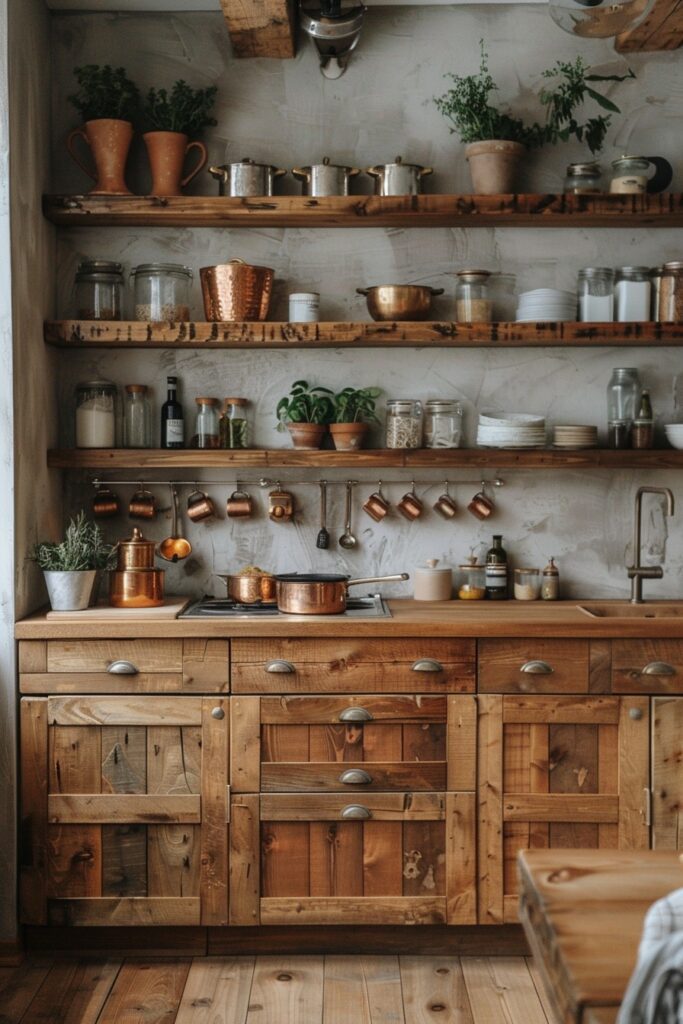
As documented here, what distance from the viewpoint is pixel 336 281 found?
12.0 ft

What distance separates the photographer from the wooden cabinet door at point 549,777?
3045mm

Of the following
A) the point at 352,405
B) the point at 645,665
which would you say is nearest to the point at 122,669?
the point at 352,405

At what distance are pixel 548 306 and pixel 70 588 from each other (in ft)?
5.78

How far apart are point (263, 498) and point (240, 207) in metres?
0.97

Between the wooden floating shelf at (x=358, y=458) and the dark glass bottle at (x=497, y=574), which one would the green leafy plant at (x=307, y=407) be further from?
the dark glass bottle at (x=497, y=574)

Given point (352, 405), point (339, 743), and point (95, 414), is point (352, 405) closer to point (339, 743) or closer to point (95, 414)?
point (95, 414)

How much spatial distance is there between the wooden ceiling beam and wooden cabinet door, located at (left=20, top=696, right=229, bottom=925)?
2.09 m

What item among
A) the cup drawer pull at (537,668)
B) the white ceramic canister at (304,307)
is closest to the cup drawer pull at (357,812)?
the cup drawer pull at (537,668)

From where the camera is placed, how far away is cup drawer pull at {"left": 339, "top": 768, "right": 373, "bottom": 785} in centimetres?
302

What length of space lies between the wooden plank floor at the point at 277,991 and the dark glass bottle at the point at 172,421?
1.61m

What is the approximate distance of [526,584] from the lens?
3.59 m

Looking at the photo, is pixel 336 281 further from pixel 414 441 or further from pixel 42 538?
pixel 42 538

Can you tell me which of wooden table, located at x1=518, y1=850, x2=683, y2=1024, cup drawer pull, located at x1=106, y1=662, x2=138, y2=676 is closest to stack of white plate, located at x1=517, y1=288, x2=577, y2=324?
cup drawer pull, located at x1=106, y1=662, x2=138, y2=676

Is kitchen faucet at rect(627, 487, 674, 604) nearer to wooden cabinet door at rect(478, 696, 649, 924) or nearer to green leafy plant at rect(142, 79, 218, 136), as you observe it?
wooden cabinet door at rect(478, 696, 649, 924)
